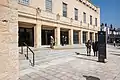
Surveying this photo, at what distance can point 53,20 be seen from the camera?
21062 mm

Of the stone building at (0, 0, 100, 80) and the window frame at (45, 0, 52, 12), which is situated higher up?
the window frame at (45, 0, 52, 12)

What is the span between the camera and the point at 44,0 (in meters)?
19.1

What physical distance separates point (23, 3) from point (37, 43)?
4674 millimetres

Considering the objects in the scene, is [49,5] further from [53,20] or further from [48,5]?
[53,20]

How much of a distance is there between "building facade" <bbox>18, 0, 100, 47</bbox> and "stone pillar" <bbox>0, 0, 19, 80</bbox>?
38.6 feet

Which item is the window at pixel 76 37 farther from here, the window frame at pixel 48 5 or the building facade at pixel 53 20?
the window frame at pixel 48 5

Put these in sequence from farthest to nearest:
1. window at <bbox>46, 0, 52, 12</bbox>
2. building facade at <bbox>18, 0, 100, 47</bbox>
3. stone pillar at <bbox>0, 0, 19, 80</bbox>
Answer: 1. window at <bbox>46, 0, 52, 12</bbox>
2. building facade at <bbox>18, 0, 100, 47</bbox>
3. stone pillar at <bbox>0, 0, 19, 80</bbox>

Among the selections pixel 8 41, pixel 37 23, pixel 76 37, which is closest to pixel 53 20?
pixel 37 23

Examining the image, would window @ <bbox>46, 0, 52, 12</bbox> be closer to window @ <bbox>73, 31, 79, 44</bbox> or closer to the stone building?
the stone building

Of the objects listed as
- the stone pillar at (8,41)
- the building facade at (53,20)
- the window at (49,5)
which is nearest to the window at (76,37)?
the building facade at (53,20)

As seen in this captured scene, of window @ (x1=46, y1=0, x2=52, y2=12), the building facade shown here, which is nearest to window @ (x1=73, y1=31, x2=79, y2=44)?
the building facade

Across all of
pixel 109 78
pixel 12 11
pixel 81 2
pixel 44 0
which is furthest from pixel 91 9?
pixel 12 11

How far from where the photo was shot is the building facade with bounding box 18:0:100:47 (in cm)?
1702

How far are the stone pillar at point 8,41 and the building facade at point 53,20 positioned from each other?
11.8 meters
